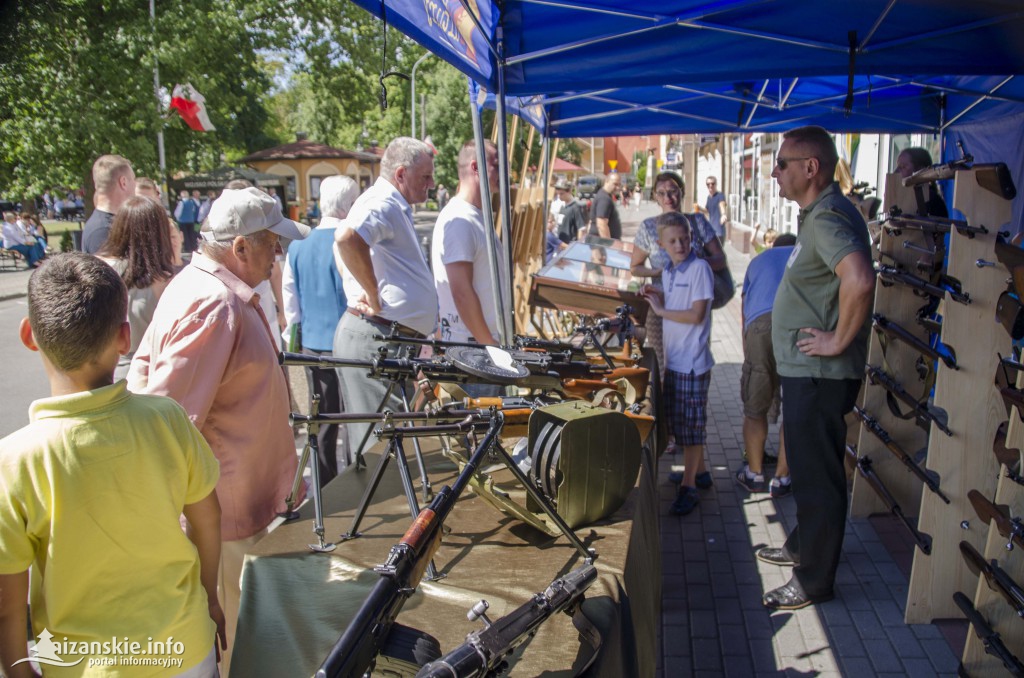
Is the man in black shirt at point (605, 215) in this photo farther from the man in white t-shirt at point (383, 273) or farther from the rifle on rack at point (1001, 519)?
the rifle on rack at point (1001, 519)

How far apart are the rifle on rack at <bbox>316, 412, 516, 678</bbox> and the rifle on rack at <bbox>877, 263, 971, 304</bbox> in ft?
7.95

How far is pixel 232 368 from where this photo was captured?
2.27 metres

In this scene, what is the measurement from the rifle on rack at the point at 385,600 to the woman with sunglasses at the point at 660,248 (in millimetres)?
3906

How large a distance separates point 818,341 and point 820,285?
238 millimetres

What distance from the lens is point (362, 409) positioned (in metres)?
3.71

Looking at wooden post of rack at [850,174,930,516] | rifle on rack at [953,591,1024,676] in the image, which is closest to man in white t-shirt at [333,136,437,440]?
wooden post of rack at [850,174,930,516]

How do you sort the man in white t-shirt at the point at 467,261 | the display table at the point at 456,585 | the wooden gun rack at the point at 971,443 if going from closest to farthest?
the display table at the point at 456,585 < the wooden gun rack at the point at 971,443 < the man in white t-shirt at the point at 467,261

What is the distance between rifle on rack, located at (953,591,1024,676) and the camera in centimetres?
237

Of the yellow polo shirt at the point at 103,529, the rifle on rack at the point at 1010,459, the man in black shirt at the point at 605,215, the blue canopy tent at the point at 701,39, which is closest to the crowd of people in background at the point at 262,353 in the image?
the yellow polo shirt at the point at 103,529

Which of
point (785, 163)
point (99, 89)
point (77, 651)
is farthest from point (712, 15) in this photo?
point (99, 89)

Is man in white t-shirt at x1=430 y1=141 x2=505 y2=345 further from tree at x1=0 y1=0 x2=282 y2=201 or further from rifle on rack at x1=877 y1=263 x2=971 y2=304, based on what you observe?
tree at x1=0 y1=0 x2=282 y2=201

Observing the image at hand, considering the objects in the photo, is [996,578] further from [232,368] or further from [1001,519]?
[232,368]

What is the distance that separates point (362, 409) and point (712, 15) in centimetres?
241

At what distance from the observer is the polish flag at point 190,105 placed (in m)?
17.3
